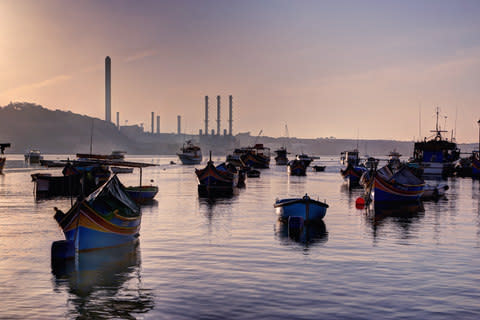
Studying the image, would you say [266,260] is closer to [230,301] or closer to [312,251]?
[312,251]

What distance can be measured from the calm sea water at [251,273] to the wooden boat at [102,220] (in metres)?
0.78

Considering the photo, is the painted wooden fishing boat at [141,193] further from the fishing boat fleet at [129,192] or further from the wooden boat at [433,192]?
the wooden boat at [433,192]

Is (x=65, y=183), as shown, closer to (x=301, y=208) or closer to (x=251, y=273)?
(x=301, y=208)

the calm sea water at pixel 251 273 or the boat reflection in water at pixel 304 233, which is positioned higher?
the boat reflection in water at pixel 304 233

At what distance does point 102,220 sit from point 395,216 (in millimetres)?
29119

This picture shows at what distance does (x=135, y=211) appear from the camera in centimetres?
3244

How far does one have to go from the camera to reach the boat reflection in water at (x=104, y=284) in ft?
61.8

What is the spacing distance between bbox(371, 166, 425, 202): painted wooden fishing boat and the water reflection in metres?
0.79

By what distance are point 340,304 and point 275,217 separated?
85.2 feet

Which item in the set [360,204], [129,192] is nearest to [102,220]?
[129,192]

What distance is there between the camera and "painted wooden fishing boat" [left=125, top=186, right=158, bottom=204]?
188 feet

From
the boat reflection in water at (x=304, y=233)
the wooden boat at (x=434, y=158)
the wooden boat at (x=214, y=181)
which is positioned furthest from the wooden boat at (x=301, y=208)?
the wooden boat at (x=434, y=158)

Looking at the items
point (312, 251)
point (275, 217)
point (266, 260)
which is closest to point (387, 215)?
point (275, 217)

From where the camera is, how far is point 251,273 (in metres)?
24.3
